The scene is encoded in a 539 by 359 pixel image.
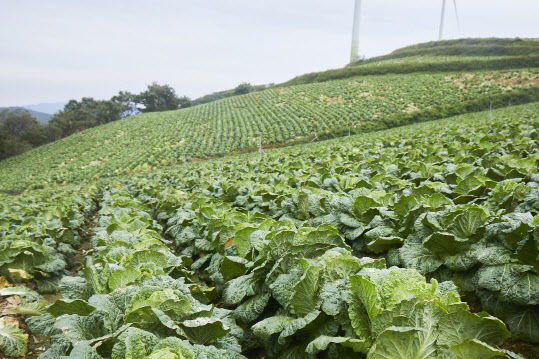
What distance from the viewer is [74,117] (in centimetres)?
7044

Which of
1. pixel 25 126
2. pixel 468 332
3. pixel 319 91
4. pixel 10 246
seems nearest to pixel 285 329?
pixel 468 332

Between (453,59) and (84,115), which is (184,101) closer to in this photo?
(84,115)

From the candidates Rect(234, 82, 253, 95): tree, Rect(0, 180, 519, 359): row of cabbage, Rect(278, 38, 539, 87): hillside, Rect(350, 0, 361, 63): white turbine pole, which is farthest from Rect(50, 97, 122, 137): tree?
Rect(0, 180, 519, 359): row of cabbage

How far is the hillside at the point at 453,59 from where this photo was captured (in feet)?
160

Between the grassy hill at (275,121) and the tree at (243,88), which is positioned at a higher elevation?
the tree at (243,88)

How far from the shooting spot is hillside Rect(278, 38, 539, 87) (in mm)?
48628

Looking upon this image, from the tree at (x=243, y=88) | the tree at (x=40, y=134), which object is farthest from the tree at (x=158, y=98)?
the tree at (x=40, y=134)

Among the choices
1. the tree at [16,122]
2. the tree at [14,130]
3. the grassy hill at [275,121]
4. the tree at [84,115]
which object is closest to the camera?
the grassy hill at [275,121]

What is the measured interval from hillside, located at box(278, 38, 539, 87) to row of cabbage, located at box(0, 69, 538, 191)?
5524 mm

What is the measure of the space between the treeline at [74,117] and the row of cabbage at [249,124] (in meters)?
13.2

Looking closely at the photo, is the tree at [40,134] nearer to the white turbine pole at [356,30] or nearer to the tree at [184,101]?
the tree at [184,101]

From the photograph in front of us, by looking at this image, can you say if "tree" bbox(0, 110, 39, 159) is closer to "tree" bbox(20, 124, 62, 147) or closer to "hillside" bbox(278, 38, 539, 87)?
"tree" bbox(20, 124, 62, 147)

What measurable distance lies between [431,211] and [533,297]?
100 centimetres

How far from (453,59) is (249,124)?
42784mm
